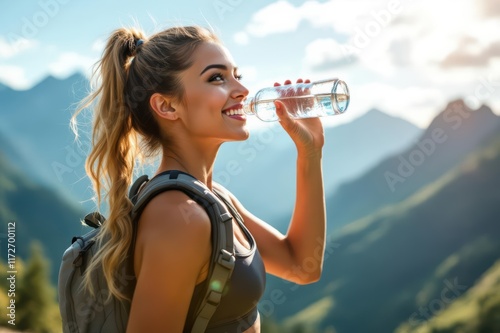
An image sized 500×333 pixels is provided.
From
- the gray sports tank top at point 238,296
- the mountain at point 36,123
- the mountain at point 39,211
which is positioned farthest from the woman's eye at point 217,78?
the mountain at point 36,123

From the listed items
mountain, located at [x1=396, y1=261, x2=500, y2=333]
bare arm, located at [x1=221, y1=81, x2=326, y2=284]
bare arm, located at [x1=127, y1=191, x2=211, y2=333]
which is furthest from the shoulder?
mountain, located at [x1=396, y1=261, x2=500, y2=333]

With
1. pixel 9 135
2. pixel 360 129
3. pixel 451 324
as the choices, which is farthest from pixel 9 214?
pixel 360 129

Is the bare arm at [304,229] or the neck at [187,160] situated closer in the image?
the neck at [187,160]

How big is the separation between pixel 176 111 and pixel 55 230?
40420 mm

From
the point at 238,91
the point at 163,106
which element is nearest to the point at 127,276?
the point at 163,106

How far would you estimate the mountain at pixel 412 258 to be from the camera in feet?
132

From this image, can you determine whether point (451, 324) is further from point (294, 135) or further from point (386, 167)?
point (294, 135)

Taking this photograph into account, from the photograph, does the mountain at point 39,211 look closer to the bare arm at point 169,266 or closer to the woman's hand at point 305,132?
the woman's hand at point 305,132

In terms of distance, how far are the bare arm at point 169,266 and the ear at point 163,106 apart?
1.78 ft

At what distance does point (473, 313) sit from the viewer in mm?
32406

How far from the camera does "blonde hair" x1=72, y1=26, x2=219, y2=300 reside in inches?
101

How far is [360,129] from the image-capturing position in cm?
7056

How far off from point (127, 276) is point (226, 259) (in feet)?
1.22

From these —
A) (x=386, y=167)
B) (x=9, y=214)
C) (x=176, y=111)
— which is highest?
(x=176, y=111)
